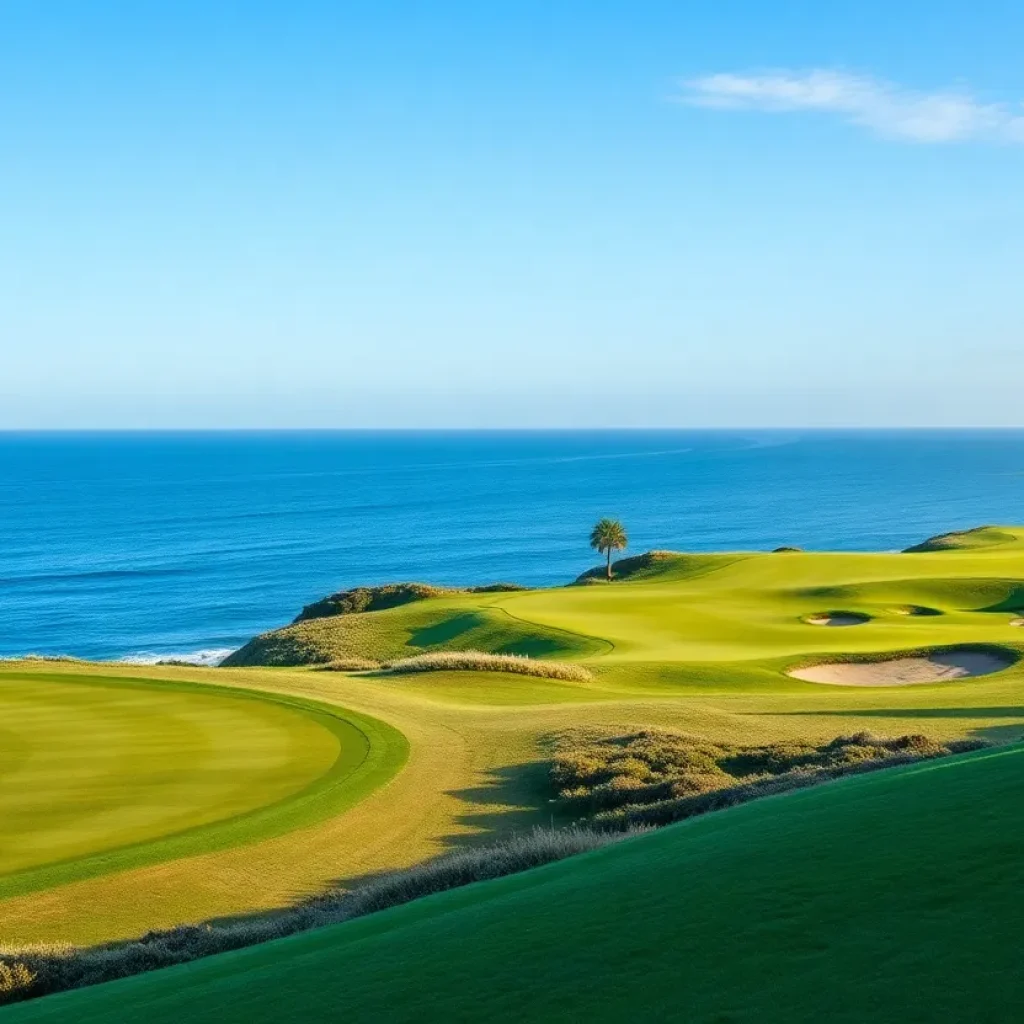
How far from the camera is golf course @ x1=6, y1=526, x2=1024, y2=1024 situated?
6332mm

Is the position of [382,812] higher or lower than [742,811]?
lower

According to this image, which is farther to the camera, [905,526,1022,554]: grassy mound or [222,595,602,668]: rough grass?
[905,526,1022,554]: grassy mound

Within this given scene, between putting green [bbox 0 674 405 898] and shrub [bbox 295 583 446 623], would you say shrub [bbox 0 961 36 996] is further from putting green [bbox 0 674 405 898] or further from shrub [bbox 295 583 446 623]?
shrub [bbox 295 583 446 623]

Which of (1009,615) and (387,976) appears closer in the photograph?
(387,976)

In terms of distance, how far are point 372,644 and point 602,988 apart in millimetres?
36111

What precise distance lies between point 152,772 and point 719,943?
10.9 meters

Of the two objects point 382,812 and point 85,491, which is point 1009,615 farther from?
point 85,491

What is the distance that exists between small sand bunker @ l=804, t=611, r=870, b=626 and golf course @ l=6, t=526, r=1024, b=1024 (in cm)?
561

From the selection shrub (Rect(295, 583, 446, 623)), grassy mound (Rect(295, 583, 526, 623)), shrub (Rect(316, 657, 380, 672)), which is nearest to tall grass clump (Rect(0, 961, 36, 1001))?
shrub (Rect(316, 657, 380, 672))

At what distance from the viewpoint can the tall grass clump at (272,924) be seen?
32.4ft

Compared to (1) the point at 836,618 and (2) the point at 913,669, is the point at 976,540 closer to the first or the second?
(1) the point at 836,618

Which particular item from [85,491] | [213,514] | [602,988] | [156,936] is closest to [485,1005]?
[602,988]

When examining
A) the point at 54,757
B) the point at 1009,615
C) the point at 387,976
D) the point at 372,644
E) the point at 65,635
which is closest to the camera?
the point at 387,976

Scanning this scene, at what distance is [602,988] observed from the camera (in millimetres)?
6332
